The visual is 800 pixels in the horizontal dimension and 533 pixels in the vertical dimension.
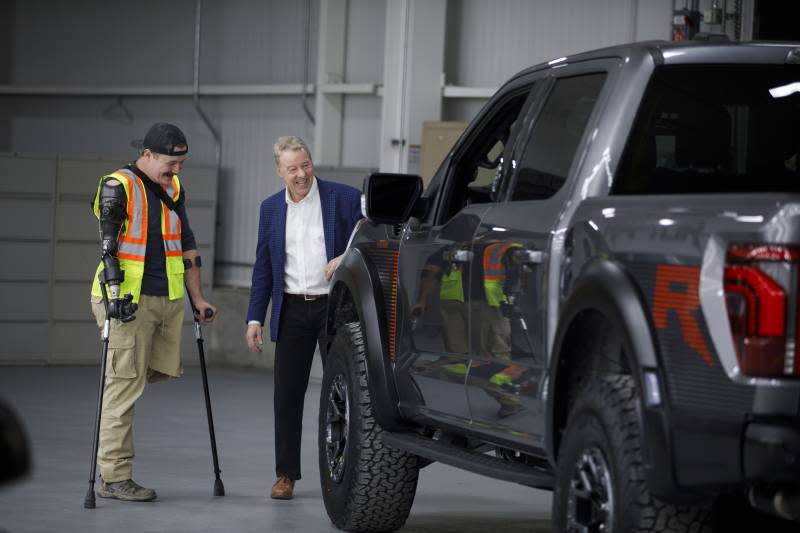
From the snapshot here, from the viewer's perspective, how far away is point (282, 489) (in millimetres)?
7535

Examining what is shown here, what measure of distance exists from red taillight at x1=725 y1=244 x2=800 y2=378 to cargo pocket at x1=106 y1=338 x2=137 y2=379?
14.3 ft

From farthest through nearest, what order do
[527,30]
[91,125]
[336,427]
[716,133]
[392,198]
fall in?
[91,125]
[527,30]
[336,427]
[392,198]
[716,133]

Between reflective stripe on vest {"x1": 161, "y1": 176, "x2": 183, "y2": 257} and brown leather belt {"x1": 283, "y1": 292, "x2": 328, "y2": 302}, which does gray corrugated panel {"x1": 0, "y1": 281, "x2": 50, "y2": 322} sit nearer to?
reflective stripe on vest {"x1": 161, "y1": 176, "x2": 183, "y2": 257}

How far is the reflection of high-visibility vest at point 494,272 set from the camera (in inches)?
189

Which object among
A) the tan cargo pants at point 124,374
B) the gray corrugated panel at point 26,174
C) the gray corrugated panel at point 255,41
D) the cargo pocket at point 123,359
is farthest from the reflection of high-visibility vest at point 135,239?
the gray corrugated panel at point 255,41

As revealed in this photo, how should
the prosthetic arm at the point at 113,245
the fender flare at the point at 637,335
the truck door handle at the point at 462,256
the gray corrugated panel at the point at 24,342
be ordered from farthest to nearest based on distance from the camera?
the gray corrugated panel at the point at 24,342 < the prosthetic arm at the point at 113,245 < the truck door handle at the point at 462,256 < the fender flare at the point at 637,335

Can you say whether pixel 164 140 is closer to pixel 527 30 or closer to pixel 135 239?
pixel 135 239

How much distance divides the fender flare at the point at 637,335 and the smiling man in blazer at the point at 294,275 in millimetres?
3618

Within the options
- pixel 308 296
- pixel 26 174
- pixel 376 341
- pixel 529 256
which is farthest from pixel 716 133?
pixel 26 174

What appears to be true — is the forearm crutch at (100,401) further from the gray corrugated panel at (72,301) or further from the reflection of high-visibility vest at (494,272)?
the gray corrugated panel at (72,301)

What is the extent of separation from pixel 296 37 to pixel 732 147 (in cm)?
1143

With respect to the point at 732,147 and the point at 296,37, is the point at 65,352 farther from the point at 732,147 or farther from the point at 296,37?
the point at 732,147

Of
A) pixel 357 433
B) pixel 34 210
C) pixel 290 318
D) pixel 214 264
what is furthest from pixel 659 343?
pixel 214 264

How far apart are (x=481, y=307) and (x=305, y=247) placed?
276cm
